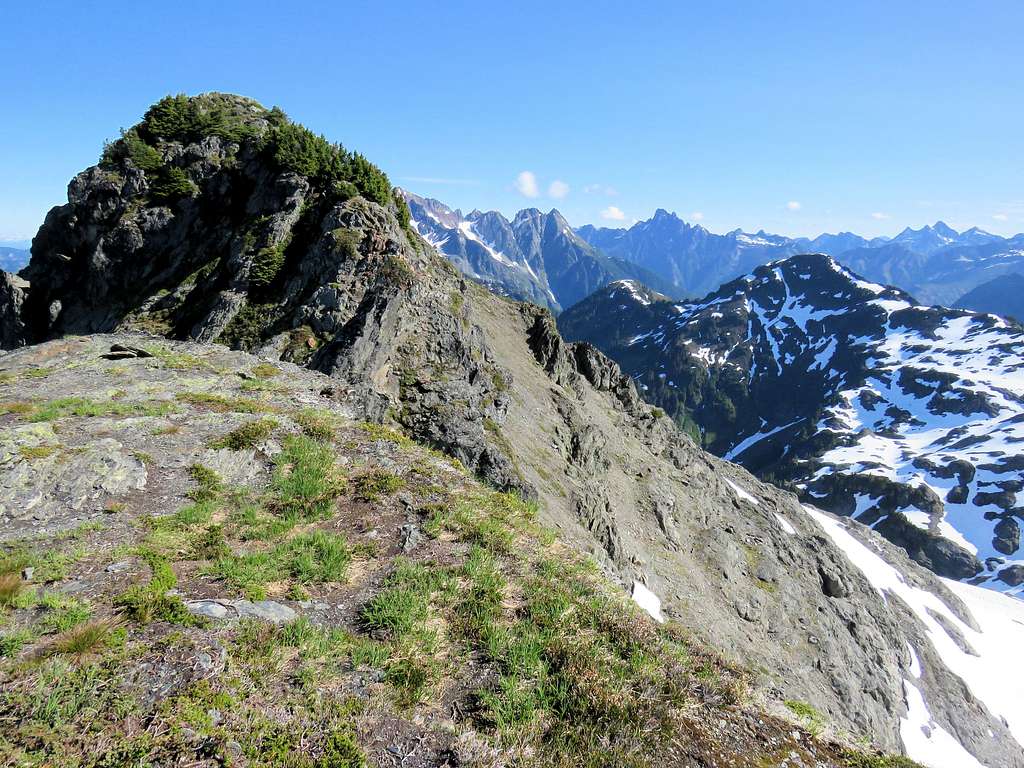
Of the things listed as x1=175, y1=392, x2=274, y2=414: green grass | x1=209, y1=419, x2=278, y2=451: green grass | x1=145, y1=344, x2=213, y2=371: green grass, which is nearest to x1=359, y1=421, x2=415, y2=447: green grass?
x1=209, y1=419, x2=278, y2=451: green grass

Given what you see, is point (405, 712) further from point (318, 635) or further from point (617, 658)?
point (617, 658)

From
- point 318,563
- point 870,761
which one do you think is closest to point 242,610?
point 318,563

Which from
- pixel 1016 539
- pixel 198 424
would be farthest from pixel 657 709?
pixel 1016 539

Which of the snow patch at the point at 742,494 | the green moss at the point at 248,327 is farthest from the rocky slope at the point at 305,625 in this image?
the snow patch at the point at 742,494

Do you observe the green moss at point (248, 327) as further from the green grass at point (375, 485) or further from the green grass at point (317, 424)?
the green grass at point (375, 485)

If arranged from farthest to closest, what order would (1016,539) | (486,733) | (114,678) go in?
1. (1016,539)
2. (486,733)
3. (114,678)

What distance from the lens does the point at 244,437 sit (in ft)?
49.5

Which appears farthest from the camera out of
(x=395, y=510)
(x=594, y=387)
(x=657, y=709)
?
(x=594, y=387)

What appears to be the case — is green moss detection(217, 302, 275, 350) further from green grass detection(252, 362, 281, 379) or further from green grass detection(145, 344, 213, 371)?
green grass detection(252, 362, 281, 379)

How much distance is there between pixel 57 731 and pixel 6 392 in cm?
1725

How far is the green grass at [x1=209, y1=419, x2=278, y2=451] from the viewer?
1477cm

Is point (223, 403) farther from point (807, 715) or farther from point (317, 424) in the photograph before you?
point (807, 715)

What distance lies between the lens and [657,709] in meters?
7.98

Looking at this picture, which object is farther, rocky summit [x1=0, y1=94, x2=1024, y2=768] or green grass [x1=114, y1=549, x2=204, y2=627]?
green grass [x1=114, y1=549, x2=204, y2=627]
